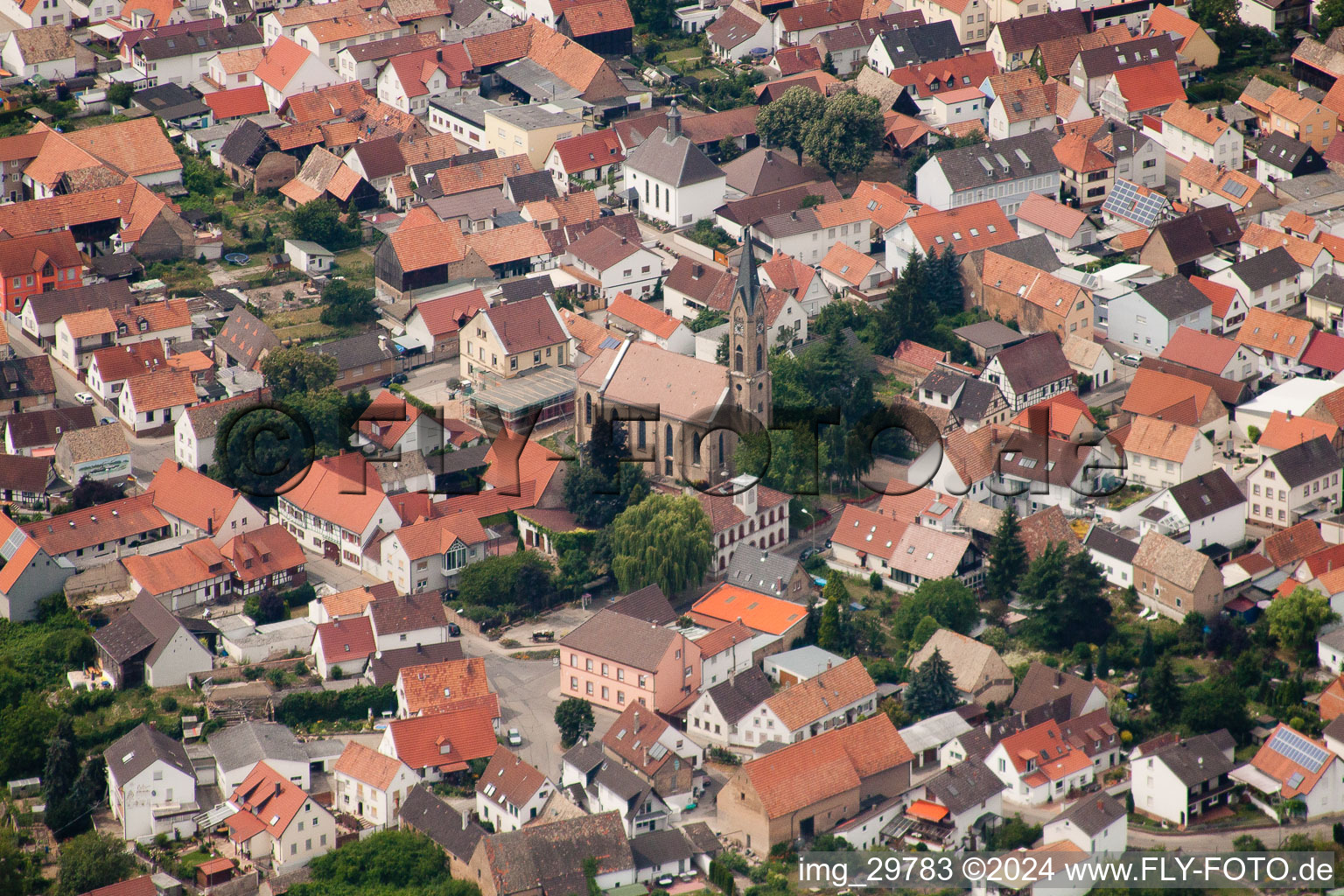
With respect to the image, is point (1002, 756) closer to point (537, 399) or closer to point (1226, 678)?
point (1226, 678)

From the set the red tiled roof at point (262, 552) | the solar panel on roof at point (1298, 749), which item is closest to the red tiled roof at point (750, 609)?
the red tiled roof at point (262, 552)

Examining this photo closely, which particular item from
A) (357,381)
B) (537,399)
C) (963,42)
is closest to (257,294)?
(357,381)

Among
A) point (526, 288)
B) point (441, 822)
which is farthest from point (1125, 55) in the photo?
point (441, 822)

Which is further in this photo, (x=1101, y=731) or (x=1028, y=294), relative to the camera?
(x=1028, y=294)

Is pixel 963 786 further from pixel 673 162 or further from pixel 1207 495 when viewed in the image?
pixel 673 162

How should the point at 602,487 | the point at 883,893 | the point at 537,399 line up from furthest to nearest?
1. the point at 537,399
2. the point at 602,487
3. the point at 883,893

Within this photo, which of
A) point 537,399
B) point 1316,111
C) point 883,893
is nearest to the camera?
point 883,893

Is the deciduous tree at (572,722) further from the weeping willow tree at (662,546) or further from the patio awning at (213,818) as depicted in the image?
the patio awning at (213,818)
